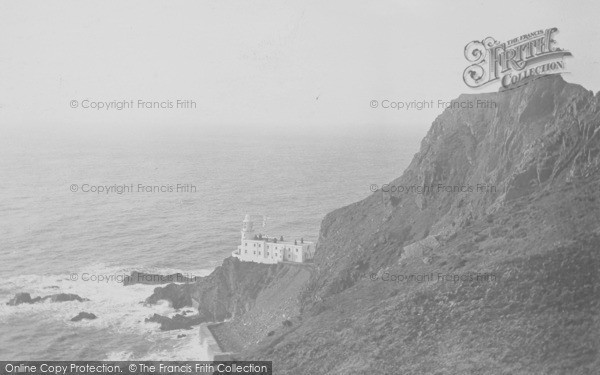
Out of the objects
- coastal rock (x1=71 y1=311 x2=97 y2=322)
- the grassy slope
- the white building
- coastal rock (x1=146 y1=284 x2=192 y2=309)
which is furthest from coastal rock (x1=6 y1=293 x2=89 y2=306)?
the grassy slope

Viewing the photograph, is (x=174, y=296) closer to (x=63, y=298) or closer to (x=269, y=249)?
(x=269, y=249)

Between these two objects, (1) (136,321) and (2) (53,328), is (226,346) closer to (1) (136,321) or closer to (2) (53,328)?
(1) (136,321)

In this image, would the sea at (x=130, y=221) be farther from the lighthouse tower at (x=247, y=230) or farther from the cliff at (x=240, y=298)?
the lighthouse tower at (x=247, y=230)

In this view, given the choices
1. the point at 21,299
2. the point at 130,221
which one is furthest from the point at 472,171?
the point at 130,221

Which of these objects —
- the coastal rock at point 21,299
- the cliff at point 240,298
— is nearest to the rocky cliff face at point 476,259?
the cliff at point 240,298

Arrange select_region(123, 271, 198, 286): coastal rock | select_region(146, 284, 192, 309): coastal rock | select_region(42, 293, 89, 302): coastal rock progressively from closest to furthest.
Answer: select_region(146, 284, 192, 309): coastal rock < select_region(42, 293, 89, 302): coastal rock < select_region(123, 271, 198, 286): coastal rock

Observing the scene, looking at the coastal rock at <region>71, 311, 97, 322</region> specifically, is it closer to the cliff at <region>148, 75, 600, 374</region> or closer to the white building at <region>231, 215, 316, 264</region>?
the cliff at <region>148, 75, 600, 374</region>
